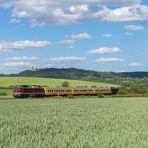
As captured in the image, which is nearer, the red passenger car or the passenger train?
the red passenger car

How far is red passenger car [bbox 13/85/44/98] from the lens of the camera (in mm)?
94562

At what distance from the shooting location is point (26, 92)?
96000 mm

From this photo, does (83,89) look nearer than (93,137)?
No

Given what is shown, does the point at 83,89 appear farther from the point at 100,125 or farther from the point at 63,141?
the point at 63,141

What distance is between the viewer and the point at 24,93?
314 ft

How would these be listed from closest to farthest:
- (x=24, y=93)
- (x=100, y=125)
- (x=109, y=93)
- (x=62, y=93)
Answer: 1. (x=100, y=125)
2. (x=24, y=93)
3. (x=62, y=93)
4. (x=109, y=93)

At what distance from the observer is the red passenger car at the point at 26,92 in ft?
310

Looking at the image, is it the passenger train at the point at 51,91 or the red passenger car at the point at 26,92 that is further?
the passenger train at the point at 51,91

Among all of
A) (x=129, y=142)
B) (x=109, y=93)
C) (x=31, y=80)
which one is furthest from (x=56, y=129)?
(x=31, y=80)

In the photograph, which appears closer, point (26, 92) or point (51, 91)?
point (26, 92)

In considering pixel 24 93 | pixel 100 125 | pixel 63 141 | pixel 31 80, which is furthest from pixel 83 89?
pixel 63 141

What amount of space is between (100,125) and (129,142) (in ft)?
26.0

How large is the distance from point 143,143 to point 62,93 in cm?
8648

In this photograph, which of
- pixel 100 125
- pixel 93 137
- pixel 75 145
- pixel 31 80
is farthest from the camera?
pixel 31 80
